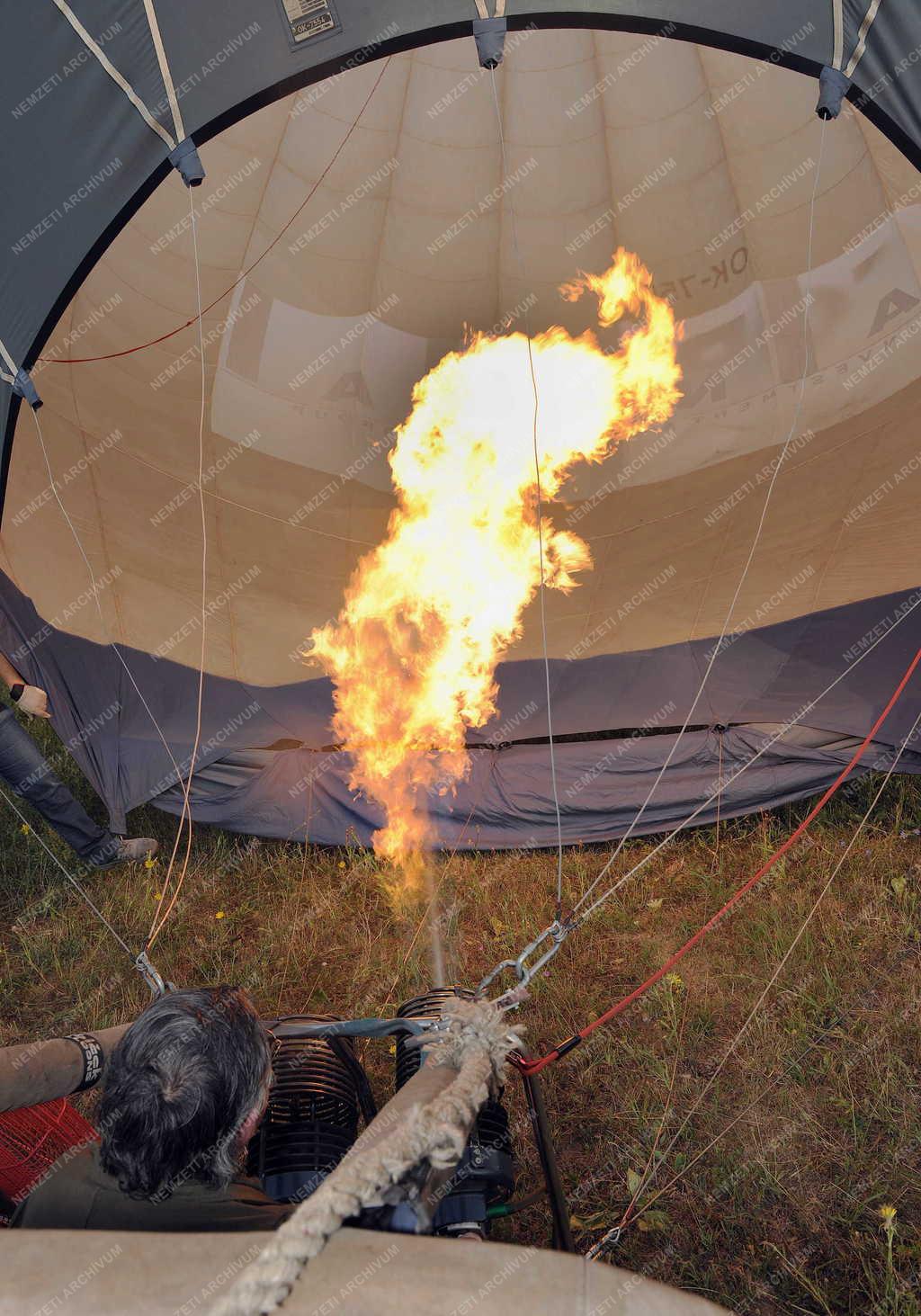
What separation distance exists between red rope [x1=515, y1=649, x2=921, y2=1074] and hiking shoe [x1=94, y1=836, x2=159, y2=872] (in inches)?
74.9

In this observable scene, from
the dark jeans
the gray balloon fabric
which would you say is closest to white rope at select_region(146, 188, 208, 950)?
the gray balloon fabric

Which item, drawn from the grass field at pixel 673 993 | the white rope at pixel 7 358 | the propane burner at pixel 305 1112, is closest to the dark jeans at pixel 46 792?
the grass field at pixel 673 993

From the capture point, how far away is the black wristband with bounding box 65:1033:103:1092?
206 centimetres

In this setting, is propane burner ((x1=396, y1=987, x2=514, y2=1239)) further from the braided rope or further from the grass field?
the grass field

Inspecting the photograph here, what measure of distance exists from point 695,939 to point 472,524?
2.37 m

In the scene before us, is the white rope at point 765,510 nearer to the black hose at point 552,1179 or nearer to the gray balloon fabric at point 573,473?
the gray balloon fabric at point 573,473

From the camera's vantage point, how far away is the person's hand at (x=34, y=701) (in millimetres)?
4316

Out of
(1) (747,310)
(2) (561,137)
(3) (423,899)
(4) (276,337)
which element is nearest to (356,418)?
(4) (276,337)

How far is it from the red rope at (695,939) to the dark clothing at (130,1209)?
0.75 meters

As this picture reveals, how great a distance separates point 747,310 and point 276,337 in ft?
6.87

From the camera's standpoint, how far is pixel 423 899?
378 centimetres

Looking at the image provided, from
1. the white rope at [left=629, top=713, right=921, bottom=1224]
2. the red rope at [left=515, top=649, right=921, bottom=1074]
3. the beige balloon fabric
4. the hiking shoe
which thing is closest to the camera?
the red rope at [left=515, top=649, right=921, bottom=1074]

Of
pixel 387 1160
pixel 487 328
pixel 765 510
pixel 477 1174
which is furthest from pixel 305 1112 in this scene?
pixel 487 328

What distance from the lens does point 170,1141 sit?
1.58 m
